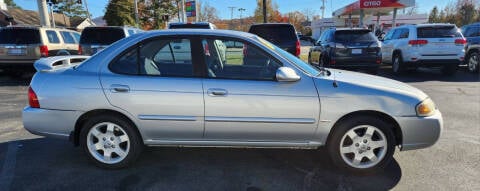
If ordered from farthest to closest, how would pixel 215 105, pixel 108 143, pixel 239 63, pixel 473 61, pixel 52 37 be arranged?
pixel 473 61
pixel 52 37
pixel 239 63
pixel 108 143
pixel 215 105

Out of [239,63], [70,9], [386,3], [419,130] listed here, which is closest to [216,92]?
[239,63]

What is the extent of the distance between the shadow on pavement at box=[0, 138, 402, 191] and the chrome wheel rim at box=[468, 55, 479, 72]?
9.72 meters

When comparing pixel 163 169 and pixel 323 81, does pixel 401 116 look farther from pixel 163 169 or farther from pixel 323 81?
pixel 163 169

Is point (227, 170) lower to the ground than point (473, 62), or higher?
lower

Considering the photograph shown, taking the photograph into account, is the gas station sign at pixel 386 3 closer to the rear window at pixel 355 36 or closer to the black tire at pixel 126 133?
the rear window at pixel 355 36

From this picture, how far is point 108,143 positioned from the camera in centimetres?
371

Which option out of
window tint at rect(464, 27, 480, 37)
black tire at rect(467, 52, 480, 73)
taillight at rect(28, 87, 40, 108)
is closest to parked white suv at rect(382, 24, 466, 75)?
black tire at rect(467, 52, 480, 73)

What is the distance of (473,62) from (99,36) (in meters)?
12.1

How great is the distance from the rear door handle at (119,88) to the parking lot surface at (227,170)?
891mm

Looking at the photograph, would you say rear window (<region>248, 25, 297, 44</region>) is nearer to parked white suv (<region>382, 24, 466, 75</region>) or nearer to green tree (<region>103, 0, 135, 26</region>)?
parked white suv (<region>382, 24, 466, 75</region>)

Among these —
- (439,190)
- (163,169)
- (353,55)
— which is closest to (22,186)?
(163,169)

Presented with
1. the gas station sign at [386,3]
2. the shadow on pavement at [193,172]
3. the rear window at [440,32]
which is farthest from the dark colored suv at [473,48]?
the gas station sign at [386,3]

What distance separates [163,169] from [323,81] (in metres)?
1.97

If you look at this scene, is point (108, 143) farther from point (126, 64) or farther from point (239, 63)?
point (239, 63)
